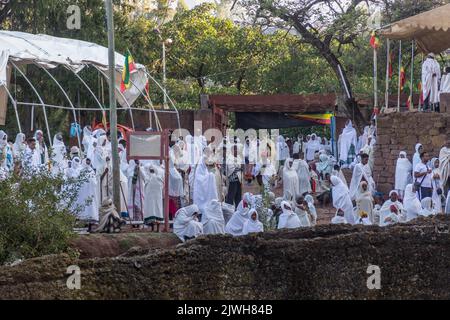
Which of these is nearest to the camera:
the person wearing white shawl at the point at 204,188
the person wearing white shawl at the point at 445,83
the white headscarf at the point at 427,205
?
the white headscarf at the point at 427,205

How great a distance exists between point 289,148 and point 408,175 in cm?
992

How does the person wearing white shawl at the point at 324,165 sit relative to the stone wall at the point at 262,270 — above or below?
above

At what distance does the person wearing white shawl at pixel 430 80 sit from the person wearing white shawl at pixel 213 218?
691cm

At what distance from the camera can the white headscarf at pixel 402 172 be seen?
21141mm

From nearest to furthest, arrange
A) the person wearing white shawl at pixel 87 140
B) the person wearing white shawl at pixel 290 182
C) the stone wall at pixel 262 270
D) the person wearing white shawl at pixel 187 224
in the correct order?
the stone wall at pixel 262 270
the person wearing white shawl at pixel 187 224
the person wearing white shawl at pixel 290 182
the person wearing white shawl at pixel 87 140

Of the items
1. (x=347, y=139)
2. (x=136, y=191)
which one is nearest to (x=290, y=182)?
(x=136, y=191)

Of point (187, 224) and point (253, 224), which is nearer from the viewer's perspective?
point (253, 224)

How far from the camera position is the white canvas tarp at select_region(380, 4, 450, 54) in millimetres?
20906

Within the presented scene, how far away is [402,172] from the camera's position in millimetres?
21312

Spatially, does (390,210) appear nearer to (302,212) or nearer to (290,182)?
(302,212)

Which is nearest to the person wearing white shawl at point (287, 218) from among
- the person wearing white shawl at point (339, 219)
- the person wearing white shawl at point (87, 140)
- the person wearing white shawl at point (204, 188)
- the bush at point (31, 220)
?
the person wearing white shawl at point (339, 219)

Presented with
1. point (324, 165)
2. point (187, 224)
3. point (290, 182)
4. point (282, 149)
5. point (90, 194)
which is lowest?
point (187, 224)

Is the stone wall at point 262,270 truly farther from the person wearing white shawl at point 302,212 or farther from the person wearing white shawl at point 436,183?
the person wearing white shawl at point 436,183

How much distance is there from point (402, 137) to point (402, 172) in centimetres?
112
